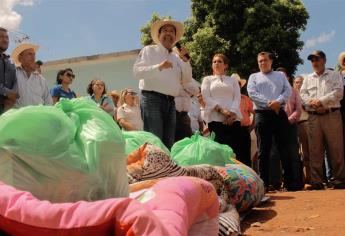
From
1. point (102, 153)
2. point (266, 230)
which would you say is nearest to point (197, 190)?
point (102, 153)

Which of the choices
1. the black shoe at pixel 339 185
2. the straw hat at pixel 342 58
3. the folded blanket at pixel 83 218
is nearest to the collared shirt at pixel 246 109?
the straw hat at pixel 342 58

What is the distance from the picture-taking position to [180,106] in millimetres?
5746

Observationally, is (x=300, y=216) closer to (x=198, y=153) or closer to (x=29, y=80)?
(x=198, y=153)

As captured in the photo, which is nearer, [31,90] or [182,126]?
[31,90]

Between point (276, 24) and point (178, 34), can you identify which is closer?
point (178, 34)

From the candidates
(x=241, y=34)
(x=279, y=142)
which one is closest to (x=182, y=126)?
(x=279, y=142)

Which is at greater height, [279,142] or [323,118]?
[323,118]

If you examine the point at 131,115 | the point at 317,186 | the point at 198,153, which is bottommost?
the point at 317,186

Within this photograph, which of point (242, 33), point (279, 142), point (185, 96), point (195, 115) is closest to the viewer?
point (185, 96)

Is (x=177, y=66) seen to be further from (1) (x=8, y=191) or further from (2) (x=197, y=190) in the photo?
(1) (x=8, y=191)

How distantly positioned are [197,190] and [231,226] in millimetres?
863

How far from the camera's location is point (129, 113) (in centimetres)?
682

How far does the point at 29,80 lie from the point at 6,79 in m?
0.40

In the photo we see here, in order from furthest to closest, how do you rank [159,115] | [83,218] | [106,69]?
[106,69] < [159,115] < [83,218]
